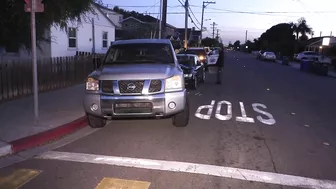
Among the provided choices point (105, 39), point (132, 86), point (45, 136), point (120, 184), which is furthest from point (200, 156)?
point (105, 39)

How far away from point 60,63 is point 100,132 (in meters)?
7.01

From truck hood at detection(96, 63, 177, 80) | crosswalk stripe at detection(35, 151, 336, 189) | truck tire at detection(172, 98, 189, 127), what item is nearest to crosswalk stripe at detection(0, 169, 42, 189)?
crosswalk stripe at detection(35, 151, 336, 189)

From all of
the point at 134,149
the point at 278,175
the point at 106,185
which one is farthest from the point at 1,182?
the point at 278,175

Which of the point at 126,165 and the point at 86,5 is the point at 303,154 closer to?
the point at 126,165

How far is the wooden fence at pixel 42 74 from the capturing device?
396 inches

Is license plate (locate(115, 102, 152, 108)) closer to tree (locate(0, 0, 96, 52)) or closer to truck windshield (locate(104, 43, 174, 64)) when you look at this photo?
truck windshield (locate(104, 43, 174, 64))

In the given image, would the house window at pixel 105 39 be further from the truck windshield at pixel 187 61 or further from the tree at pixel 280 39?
the tree at pixel 280 39

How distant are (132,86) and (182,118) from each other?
55.5 inches

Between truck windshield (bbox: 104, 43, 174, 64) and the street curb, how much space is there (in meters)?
1.65

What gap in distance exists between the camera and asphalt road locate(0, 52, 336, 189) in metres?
4.71

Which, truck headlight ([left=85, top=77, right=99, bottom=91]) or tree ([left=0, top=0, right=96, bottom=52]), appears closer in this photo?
truck headlight ([left=85, top=77, right=99, bottom=91])

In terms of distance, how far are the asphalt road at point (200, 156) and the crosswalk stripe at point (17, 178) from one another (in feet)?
0.09

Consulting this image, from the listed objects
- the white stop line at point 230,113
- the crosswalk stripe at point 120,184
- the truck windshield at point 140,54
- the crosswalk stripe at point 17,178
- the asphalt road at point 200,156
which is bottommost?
the crosswalk stripe at point 17,178

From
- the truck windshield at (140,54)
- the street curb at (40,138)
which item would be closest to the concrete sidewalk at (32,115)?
the street curb at (40,138)
